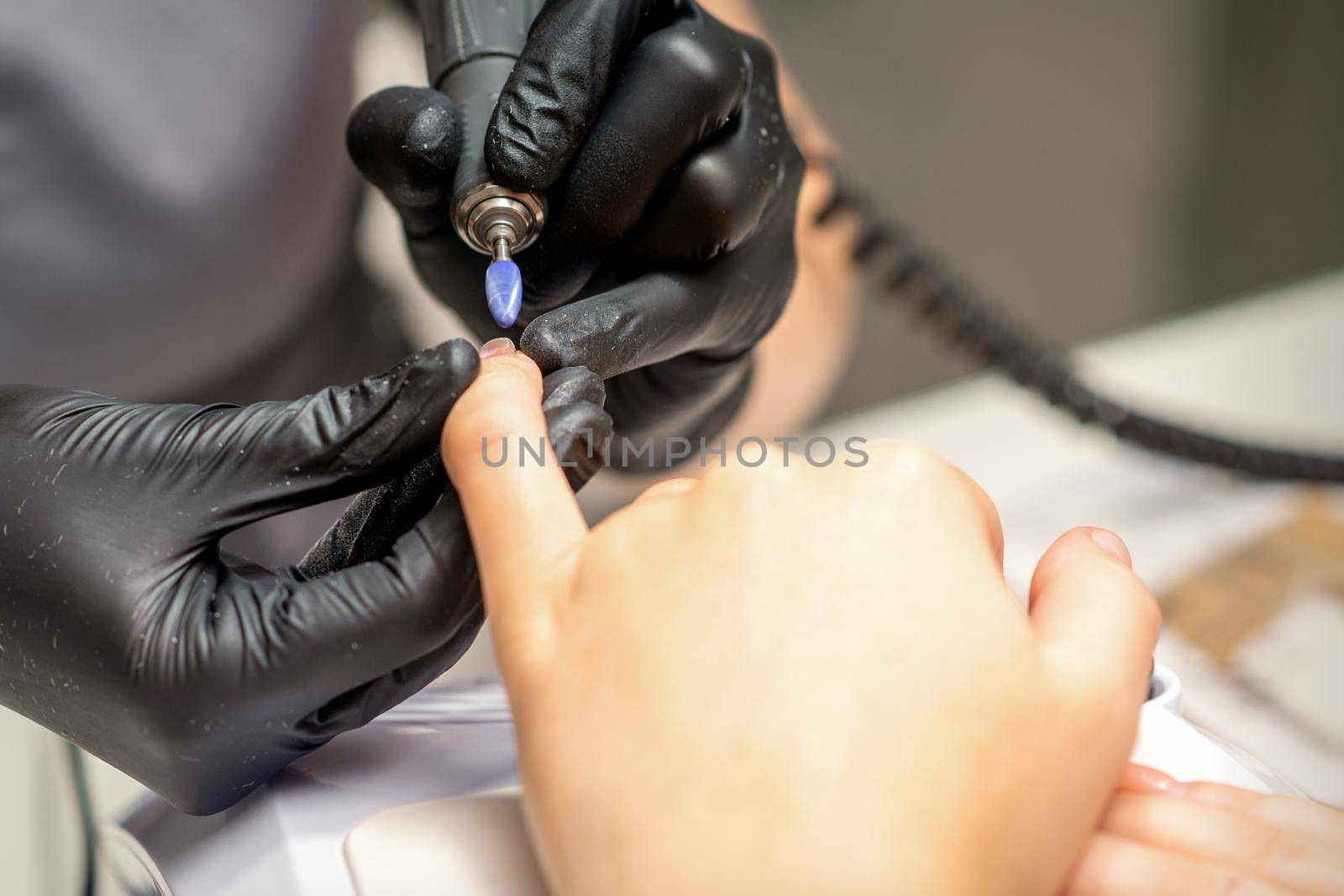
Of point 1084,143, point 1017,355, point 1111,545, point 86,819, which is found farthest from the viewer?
point 1084,143

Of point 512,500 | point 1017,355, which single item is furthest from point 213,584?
point 1017,355

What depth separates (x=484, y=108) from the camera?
52cm

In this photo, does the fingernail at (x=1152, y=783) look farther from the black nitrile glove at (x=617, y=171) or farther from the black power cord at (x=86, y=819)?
the black power cord at (x=86, y=819)

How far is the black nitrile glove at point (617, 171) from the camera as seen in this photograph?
0.49 m

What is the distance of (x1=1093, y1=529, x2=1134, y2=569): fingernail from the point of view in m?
0.42

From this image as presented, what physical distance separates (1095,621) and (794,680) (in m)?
0.13

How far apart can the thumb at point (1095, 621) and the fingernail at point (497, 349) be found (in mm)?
248

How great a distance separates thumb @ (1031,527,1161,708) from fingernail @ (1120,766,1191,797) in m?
0.04

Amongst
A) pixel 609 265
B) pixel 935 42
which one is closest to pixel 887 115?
pixel 935 42

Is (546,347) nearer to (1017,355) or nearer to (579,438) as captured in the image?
(579,438)

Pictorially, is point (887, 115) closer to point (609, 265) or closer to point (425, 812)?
point (609, 265)

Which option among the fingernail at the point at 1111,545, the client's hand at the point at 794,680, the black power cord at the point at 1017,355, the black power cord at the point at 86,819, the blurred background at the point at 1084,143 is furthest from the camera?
the blurred background at the point at 1084,143

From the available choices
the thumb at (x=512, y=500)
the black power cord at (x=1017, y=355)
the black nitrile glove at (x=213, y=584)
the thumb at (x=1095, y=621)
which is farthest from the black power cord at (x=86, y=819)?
the black power cord at (x=1017, y=355)

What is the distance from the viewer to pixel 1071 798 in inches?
13.2
